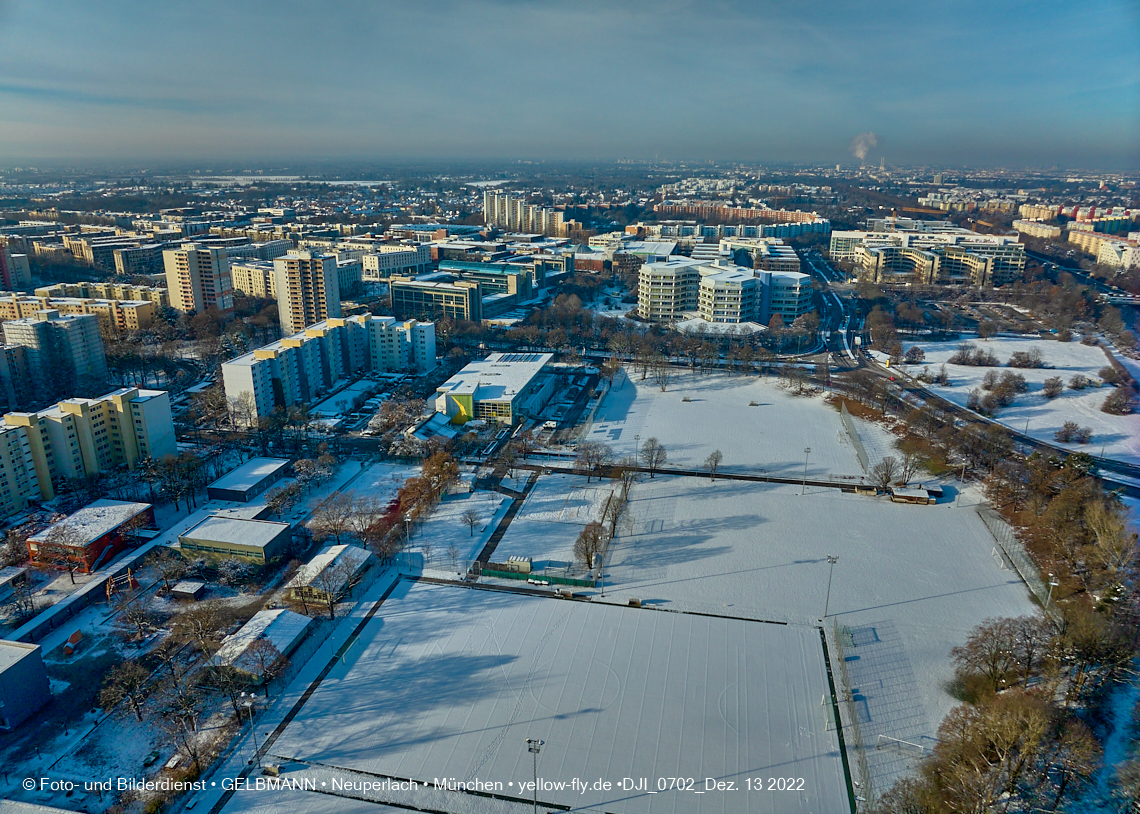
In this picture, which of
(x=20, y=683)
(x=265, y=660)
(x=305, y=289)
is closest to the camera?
(x=20, y=683)

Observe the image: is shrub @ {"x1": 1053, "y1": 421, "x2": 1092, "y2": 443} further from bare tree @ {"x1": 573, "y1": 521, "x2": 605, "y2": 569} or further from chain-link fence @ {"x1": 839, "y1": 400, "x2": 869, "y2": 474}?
bare tree @ {"x1": 573, "y1": 521, "x2": 605, "y2": 569}

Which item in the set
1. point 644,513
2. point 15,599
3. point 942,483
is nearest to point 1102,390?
point 942,483

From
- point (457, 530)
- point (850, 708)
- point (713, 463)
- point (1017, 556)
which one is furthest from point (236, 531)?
point (1017, 556)

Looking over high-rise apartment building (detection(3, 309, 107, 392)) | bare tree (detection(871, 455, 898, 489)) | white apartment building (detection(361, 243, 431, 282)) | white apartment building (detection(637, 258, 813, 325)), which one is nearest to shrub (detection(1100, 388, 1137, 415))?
bare tree (detection(871, 455, 898, 489))

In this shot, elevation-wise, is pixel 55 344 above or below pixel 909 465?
above

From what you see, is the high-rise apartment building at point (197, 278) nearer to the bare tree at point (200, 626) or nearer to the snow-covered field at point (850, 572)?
the bare tree at point (200, 626)

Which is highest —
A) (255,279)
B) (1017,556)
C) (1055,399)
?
(255,279)

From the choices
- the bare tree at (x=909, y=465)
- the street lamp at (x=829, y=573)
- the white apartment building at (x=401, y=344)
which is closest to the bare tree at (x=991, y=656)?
the street lamp at (x=829, y=573)

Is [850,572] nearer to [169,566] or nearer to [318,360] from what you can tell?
[169,566]
